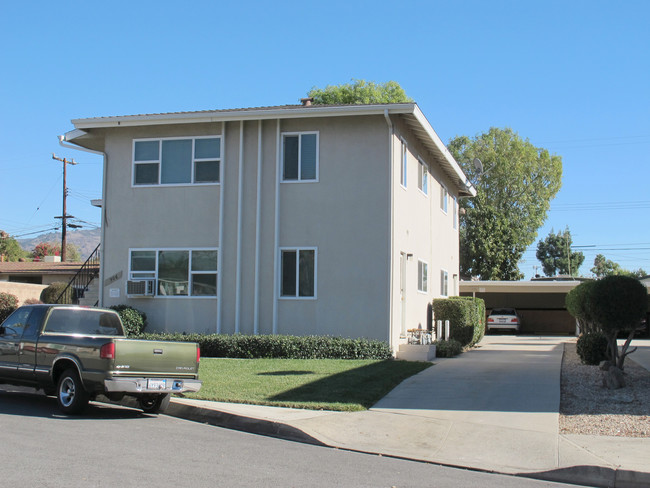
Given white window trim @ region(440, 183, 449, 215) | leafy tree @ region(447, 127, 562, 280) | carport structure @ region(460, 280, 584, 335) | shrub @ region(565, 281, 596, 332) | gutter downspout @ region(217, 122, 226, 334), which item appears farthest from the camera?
leafy tree @ region(447, 127, 562, 280)

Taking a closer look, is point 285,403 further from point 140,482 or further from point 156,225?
point 156,225

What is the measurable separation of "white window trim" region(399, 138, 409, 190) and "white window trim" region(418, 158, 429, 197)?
1.92 metres

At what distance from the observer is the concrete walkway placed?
805cm

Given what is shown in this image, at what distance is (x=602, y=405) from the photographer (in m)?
11.2

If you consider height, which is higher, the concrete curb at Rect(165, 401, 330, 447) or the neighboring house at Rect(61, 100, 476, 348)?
the neighboring house at Rect(61, 100, 476, 348)

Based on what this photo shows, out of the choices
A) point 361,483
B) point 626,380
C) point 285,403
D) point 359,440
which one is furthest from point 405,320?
point 361,483

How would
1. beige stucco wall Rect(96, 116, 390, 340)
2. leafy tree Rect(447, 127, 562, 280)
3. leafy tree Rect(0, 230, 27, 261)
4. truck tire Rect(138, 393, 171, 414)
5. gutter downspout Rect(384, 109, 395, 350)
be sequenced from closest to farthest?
truck tire Rect(138, 393, 171, 414) < gutter downspout Rect(384, 109, 395, 350) < beige stucco wall Rect(96, 116, 390, 340) < leafy tree Rect(447, 127, 562, 280) < leafy tree Rect(0, 230, 27, 261)

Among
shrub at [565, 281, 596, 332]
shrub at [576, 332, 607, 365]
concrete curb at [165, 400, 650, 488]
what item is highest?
shrub at [565, 281, 596, 332]

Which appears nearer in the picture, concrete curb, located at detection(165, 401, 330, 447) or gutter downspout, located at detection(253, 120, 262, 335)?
concrete curb, located at detection(165, 401, 330, 447)

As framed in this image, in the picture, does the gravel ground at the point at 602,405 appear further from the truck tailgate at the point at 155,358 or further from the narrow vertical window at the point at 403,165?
the narrow vertical window at the point at 403,165

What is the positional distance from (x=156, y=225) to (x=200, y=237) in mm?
1356

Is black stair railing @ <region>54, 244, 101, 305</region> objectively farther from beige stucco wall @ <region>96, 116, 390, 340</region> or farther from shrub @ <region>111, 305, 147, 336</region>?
shrub @ <region>111, 305, 147, 336</region>

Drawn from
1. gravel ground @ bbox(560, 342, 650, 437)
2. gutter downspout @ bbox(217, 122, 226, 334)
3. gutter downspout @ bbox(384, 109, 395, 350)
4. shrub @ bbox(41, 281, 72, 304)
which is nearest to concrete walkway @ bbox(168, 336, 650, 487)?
gravel ground @ bbox(560, 342, 650, 437)

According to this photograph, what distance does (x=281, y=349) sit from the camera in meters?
17.5
